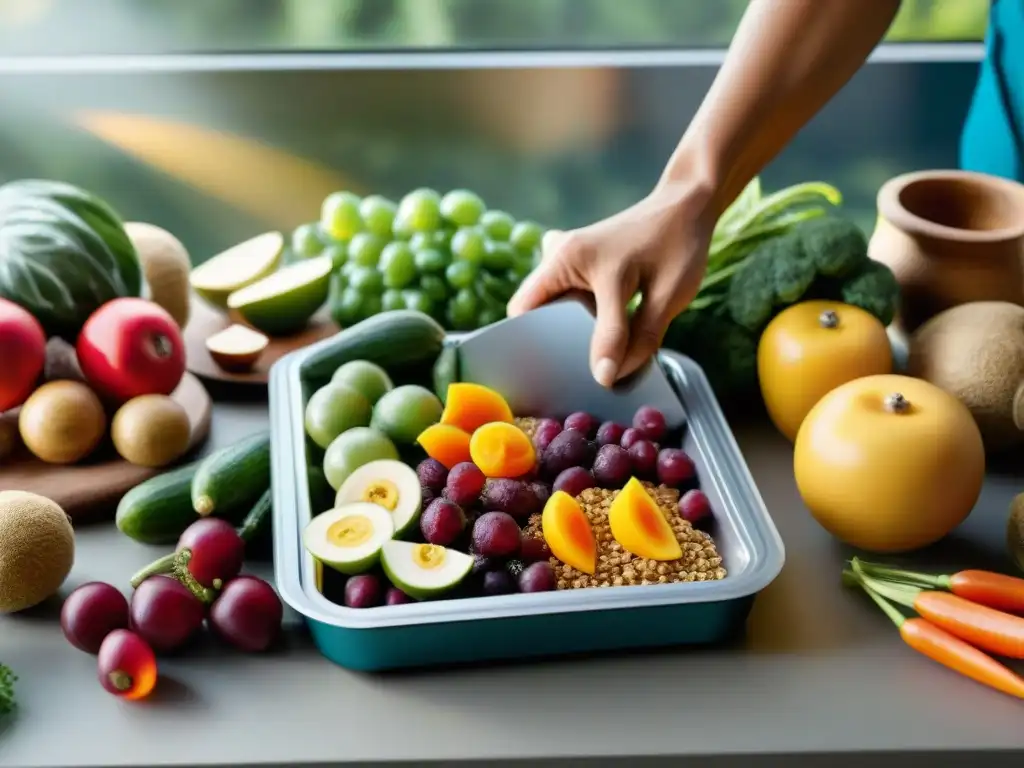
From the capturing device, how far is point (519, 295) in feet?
3.32

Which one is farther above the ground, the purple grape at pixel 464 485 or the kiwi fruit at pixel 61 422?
the purple grape at pixel 464 485

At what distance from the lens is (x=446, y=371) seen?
1.02 metres

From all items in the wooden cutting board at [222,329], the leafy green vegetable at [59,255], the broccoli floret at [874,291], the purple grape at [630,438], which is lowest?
the wooden cutting board at [222,329]

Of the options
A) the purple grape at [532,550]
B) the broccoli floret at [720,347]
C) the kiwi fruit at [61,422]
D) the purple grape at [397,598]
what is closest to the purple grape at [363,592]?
the purple grape at [397,598]

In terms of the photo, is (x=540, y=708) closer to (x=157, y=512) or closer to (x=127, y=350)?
(x=157, y=512)

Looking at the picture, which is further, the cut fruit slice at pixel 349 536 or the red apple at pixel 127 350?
the red apple at pixel 127 350

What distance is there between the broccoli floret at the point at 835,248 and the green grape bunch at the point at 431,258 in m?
0.32

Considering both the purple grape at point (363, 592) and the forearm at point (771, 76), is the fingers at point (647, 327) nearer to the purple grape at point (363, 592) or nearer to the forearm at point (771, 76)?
the forearm at point (771, 76)

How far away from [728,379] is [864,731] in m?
0.41

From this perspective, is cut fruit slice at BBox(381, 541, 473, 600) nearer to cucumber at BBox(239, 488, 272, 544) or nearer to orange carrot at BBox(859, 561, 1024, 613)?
cucumber at BBox(239, 488, 272, 544)

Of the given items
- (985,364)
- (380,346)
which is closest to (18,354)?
(380,346)

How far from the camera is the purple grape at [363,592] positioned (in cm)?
78

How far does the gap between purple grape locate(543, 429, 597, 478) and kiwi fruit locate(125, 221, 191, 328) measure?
49cm

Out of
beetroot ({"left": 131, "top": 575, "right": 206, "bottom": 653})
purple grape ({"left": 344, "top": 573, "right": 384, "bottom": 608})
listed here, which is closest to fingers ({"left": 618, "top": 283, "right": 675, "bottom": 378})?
purple grape ({"left": 344, "top": 573, "right": 384, "bottom": 608})
